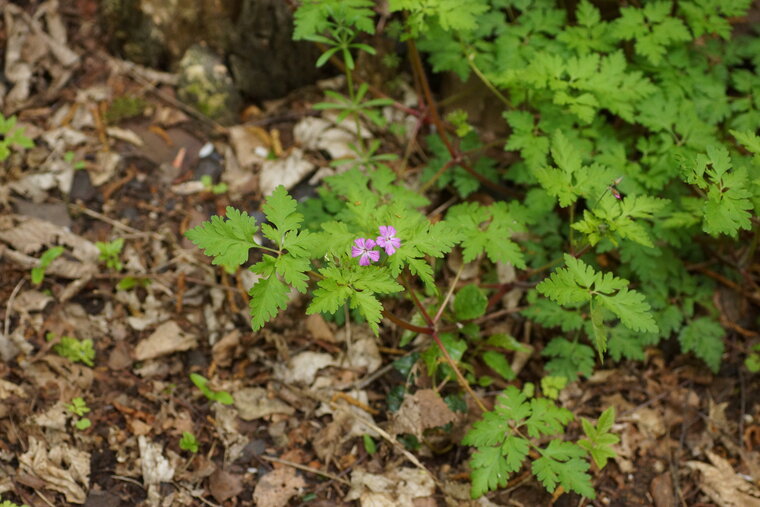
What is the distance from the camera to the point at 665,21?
11.8 ft

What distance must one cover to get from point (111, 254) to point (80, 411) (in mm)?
958

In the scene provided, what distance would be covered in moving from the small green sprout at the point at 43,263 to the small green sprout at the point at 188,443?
1235mm

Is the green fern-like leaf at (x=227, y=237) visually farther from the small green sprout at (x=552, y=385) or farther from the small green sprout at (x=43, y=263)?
the small green sprout at (x=552, y=385)

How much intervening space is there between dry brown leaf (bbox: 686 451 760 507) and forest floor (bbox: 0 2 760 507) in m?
0.01

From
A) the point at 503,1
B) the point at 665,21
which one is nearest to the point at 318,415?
the point at 503,1

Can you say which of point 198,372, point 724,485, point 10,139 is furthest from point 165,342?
point 724,485

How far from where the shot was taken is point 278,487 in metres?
3.14

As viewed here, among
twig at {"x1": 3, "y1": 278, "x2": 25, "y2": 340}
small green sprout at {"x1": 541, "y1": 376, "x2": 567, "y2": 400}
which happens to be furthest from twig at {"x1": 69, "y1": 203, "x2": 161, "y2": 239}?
small green sprout at {"x1": 541, "y1": 376, "x2": 567, "y2": 400}

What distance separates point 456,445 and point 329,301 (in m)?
1.43

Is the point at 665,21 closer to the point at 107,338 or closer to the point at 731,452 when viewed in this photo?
the point at 731,452

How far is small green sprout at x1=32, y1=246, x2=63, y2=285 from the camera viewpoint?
349cm

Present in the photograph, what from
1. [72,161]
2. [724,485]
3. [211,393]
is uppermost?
[72,161]

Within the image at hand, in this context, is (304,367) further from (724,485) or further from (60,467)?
(724,485)

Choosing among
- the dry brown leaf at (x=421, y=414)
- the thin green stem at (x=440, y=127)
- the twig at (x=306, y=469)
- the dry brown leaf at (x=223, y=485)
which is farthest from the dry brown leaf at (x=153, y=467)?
the thin green stem at (x=440, y=127)
